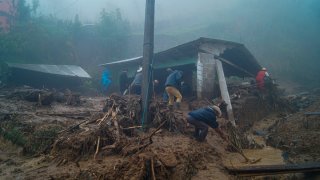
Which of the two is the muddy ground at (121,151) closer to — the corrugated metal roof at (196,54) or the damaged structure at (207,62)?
the damaged structure at (207,62)

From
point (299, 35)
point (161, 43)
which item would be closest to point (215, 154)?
point (161, 43)

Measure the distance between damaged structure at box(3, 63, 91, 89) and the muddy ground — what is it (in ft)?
25.0

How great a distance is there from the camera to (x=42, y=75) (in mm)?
17672

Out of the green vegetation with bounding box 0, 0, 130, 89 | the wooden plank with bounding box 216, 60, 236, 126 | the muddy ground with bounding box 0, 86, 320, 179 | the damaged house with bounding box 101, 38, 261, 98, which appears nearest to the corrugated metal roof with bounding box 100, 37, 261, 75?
the damaged house with bounding box 101, 38, 261, 98

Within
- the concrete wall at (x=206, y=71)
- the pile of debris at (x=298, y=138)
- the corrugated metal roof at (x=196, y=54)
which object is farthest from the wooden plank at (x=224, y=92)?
the pile of debris at (x=298, y=138)

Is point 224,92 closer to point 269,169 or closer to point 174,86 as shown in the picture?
point 174,86

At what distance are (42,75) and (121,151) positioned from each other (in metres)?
13.5

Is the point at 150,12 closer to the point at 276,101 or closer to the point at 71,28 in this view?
the point at 276,101

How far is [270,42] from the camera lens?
29750mm

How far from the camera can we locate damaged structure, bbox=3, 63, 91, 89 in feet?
55.1

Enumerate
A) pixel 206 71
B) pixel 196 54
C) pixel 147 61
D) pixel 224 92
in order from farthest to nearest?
pixel 196 54, pixel 206 71, pixel 224 92, pixel 147 61

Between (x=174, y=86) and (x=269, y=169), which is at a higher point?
(x=174, y=86)

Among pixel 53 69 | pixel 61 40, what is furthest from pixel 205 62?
pixel 61 40

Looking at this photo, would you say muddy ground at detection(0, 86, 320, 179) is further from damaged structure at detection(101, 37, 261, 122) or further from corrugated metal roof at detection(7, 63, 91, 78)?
corrugated metal roof at detection(7, 63, 91, 78)
